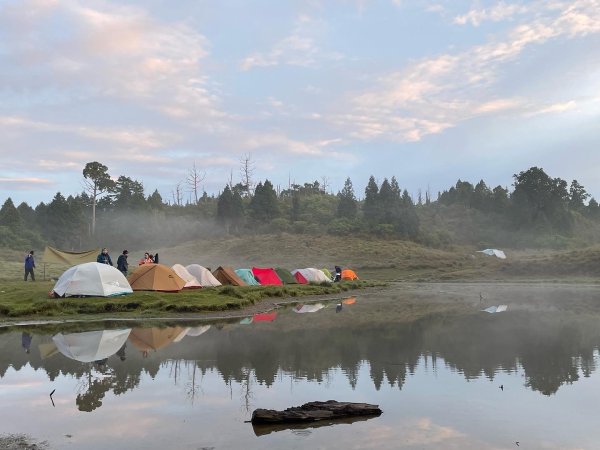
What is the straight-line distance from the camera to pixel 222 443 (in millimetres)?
8602

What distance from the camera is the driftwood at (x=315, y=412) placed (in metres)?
9.53

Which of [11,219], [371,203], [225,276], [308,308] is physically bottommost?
[308,308]

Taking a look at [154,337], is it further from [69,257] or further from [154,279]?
[69,257]

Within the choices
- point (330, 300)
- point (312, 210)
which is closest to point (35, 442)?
point (330, 300)

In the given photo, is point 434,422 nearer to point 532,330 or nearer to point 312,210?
point 532,330

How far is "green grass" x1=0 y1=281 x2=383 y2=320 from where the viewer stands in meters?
24.8

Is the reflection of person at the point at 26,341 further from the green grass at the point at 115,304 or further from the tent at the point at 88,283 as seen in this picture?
the tent at the point at 88,283

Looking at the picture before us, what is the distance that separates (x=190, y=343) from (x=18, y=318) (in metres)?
10.7

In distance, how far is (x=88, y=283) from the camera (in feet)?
88.8

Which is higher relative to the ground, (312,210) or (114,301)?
(312,210)

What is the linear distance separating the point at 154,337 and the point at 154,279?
11.8 metres

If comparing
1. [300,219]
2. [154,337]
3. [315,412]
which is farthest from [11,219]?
[315,412]

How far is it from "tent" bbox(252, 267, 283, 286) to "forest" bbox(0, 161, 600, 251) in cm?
6422

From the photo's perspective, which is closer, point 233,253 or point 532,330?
point 532,330
